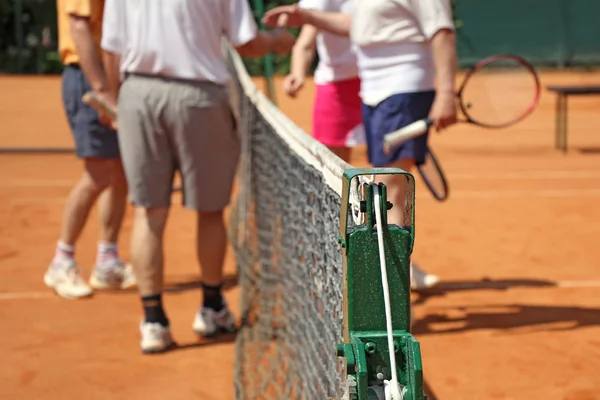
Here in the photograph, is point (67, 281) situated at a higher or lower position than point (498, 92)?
lower

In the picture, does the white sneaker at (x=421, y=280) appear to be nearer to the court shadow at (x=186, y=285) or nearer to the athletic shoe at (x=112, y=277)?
the court shadow at (x=186, y=285)

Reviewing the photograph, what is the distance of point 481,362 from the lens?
3.88 m

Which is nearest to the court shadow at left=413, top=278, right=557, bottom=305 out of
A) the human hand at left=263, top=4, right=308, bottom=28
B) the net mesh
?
the net mesh

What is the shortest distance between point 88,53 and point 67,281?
1.18 m

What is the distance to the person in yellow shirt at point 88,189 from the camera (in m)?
4.86

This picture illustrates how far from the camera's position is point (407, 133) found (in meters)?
3.92

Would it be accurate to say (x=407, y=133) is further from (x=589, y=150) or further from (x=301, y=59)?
(x=589, y=150)

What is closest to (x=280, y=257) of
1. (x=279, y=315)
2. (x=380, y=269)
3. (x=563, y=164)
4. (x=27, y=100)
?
(x=279, y=315)

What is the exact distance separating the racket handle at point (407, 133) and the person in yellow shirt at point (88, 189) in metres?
1.37

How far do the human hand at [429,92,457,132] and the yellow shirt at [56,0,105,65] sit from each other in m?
1.48

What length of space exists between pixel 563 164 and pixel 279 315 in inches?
244

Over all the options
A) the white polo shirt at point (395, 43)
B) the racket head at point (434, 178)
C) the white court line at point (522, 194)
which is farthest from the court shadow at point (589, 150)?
the white polo shirt at point (395, 43)

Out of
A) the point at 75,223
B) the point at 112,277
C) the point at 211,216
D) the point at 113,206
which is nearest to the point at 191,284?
the point at 112,277

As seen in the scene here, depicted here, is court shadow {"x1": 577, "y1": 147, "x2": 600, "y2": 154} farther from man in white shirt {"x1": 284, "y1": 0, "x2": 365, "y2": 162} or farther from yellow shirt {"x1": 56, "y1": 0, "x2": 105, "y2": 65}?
yellow shirt {"x1": 56, "y1": 0, "x2": 105, "y2": 65}
